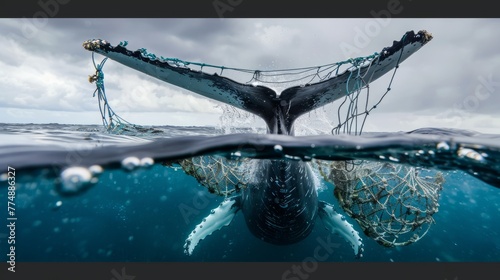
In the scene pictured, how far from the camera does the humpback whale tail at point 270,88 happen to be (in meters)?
4.60

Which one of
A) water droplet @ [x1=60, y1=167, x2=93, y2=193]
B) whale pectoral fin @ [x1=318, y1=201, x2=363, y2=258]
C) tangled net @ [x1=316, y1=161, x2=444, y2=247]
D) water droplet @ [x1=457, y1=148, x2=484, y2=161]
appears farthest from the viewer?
whale pectoral fin @ [x1=318, y1=201, x2=363, y2=258]

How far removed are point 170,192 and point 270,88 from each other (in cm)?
2538

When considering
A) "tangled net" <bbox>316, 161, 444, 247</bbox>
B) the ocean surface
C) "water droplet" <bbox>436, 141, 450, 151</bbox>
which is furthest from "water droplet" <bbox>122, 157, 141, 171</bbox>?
"tangled net" <bbox>316, 161, 444, 247</bbox>

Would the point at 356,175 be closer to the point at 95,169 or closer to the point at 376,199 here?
the point at 376,199

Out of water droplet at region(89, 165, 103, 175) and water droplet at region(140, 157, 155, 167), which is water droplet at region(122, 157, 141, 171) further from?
water droplet at region(89, 165, 103, 175)

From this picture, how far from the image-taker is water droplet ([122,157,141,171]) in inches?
173

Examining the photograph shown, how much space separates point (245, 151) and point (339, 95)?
8.05 ft

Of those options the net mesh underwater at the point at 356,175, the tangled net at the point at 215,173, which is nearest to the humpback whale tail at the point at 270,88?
the net mesh underwater at the point at 356,175

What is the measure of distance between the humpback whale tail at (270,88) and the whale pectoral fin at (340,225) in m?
4.32

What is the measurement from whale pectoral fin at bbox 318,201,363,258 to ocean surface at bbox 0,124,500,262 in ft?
10.3

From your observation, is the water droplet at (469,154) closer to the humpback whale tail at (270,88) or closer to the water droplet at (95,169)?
the humpback whale tail at (270,88)

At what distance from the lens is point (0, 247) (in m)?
25.5

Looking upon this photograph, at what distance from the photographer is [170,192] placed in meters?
27.9

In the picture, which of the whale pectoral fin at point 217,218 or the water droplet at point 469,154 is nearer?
the water droplet at point 469,154
